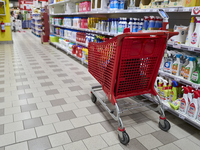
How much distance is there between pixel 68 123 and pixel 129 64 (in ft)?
3.83

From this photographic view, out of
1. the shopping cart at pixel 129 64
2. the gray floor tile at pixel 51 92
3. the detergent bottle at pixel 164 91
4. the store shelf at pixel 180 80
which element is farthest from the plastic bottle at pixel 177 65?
the gray floor tile at pixel 51 92

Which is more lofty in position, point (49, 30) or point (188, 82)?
point (49, 30)

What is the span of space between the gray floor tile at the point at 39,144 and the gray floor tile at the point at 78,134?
28 centimetres

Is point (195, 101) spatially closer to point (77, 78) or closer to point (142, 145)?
point (142, 145)

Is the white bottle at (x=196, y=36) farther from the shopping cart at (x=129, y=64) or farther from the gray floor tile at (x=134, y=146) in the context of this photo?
the gray floor tile at (x=134, y=146)

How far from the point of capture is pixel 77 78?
425 cm

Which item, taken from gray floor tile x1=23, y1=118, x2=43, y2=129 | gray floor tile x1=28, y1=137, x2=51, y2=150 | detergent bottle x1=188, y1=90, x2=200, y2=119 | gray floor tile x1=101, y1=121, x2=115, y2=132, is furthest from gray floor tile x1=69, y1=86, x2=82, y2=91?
detergent bottle x1=188, y1=90, x2=200, y2=119

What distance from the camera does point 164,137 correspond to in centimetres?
218

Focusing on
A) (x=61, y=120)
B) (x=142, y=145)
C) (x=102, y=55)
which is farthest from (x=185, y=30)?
(x=61, y=120)

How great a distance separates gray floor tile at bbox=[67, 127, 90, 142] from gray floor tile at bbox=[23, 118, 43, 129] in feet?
1.57

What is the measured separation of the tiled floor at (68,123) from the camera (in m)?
2.04

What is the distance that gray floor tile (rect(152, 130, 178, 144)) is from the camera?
6.96 ft

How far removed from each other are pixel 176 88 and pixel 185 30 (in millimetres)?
832

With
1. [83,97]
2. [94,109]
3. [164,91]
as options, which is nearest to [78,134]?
[94,109]
